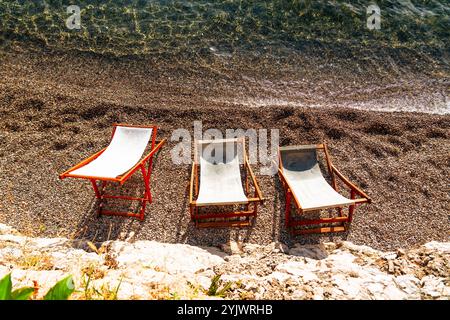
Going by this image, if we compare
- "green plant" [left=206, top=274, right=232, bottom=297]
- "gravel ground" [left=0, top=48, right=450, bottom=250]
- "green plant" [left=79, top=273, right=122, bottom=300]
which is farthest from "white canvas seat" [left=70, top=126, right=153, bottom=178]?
"green plant" [left=206, top=274, right=232, bottom=297]

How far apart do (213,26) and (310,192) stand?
28.2 ft

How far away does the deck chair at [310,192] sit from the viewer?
A: 15.8 ft

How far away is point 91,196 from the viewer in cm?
559

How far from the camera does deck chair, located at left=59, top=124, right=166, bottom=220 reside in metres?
4.93

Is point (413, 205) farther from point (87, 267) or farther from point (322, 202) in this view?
point (87, 267)

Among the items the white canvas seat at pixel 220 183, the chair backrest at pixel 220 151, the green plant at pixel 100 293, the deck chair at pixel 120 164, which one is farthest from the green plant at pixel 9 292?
the chair backrest at pixel 220 151

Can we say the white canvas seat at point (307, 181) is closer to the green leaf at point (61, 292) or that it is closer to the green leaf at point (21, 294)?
the green leaf at point (61, 292)

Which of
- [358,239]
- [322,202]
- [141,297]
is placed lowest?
[358,239]

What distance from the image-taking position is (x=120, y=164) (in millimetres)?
5523

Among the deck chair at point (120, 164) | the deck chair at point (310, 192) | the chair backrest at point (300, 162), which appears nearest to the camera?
the deck chair at point (310, 192)

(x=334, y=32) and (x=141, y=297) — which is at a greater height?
(x=334, y=32)

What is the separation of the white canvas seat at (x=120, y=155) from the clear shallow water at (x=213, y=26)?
503 centimetres

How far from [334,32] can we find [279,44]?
2.30 metres
